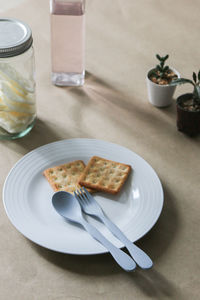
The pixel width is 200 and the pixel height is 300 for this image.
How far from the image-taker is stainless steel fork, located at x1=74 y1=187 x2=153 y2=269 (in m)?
0.81

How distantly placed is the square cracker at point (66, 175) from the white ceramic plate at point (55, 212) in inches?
0.8

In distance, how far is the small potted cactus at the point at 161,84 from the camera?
1.22 metres

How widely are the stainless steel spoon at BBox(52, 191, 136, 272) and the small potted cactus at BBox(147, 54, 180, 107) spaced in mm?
461

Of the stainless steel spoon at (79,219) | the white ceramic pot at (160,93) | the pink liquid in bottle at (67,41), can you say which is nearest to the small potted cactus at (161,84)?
the white ceramic pot at (160,93)

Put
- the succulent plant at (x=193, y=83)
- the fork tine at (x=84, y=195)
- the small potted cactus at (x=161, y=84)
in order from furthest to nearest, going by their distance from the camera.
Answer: the small potted cactus at (x=161, y=84) → the succulent plant at (x=193, y=83) → the fork tine at (x=84, y=195)

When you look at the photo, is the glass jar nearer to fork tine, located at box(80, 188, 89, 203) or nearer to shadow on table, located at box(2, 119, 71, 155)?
shadow on table, located at box(2, 119, 71, 155)

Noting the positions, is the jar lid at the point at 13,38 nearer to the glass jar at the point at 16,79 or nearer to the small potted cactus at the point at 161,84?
the glass jar at the point at 16,79

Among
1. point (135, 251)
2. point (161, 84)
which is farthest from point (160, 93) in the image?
point (135, 251)

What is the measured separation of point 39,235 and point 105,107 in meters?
0.52

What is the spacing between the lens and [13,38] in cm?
101

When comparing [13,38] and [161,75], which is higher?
[13,38]

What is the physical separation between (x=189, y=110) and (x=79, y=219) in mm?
449

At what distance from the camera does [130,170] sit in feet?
3.35

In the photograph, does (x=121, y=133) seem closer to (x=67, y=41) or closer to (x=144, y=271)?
(x=67, y=41)
